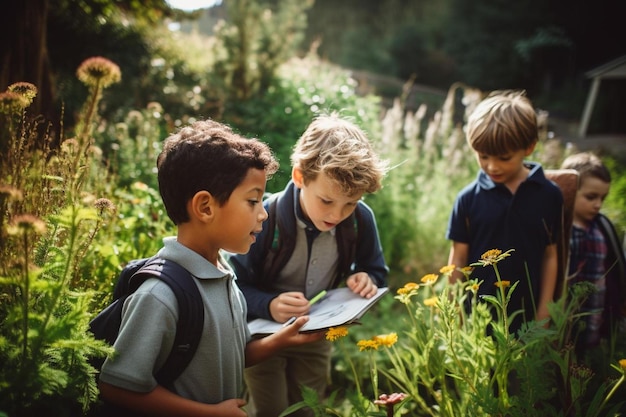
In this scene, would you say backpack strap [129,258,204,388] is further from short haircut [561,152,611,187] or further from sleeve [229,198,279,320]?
short haircut [561,152,611,187]

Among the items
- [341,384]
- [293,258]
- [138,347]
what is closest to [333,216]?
[293,258]

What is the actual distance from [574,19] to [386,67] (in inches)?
228

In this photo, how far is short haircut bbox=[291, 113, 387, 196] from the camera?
1978 millimetres

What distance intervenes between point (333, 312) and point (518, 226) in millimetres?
1153

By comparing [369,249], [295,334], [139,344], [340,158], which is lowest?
[295,334]

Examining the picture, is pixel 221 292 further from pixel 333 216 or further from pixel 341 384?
pixel 341 384

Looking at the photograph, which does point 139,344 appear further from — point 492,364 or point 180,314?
point 492,364

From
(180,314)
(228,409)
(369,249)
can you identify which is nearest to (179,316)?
(180,314)

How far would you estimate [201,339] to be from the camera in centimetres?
156

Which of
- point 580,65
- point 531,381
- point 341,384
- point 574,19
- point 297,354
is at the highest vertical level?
point 574,19

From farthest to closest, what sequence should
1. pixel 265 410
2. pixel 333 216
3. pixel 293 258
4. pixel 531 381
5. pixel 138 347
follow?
pixel 265 410 → pixel 293 258 → pixel 333 216 → pixel 531 381 → pixel 138 347

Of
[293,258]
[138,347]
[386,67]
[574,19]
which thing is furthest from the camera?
[386,67]

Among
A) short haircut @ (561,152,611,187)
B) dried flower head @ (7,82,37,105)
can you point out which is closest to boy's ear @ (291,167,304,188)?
dried flower head @ (7,82,37,105)

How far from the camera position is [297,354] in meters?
2.46
